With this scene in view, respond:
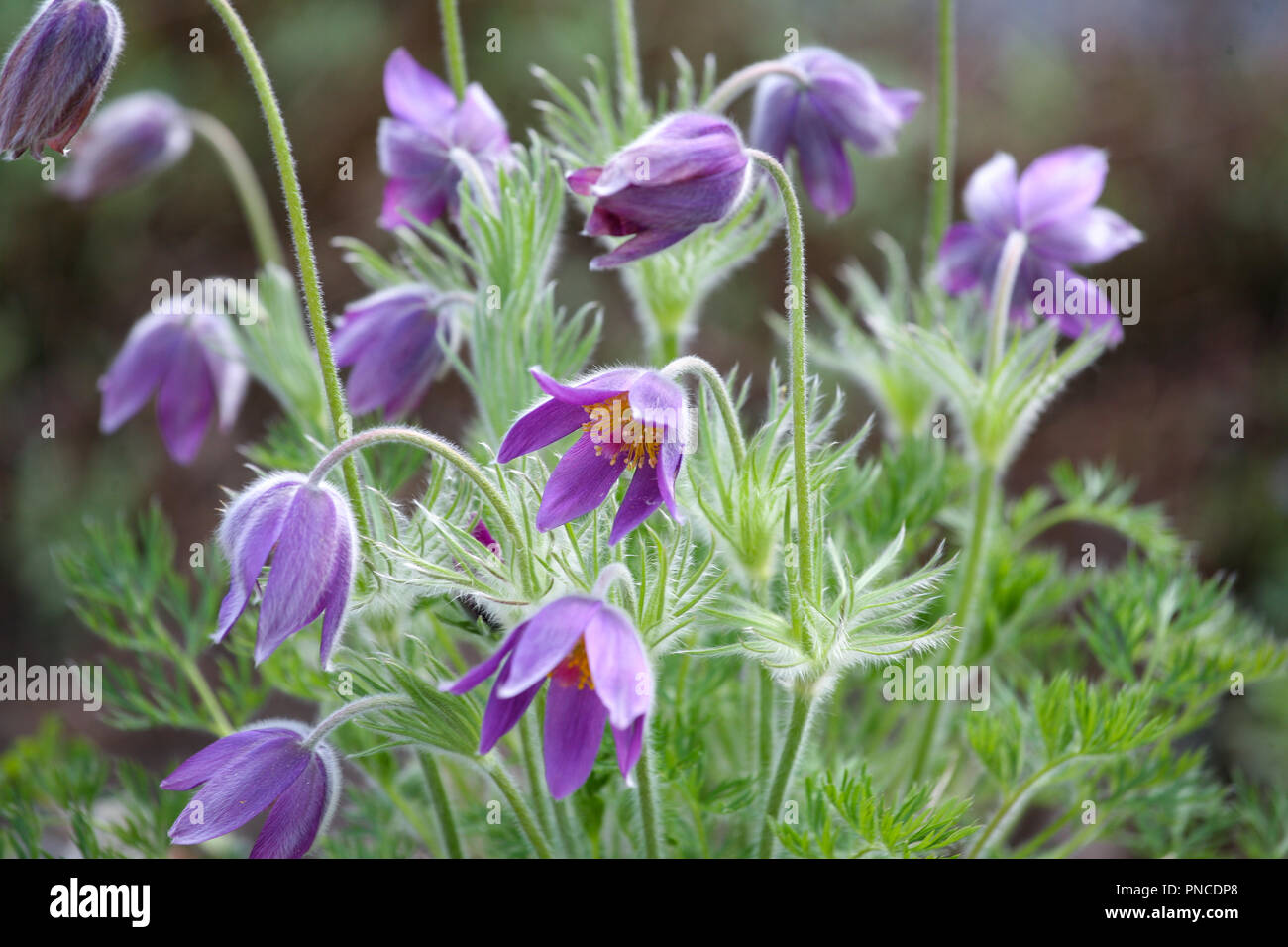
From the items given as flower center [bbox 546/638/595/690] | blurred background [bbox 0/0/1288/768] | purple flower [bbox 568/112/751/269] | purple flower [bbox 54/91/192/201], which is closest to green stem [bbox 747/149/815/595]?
purple flower [bbox 568/112/751/269]

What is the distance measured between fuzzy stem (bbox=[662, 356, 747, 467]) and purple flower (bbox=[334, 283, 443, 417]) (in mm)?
249

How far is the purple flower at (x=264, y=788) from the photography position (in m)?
0.65

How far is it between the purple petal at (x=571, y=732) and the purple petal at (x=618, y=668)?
0.14 feet

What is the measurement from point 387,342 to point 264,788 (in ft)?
1.02

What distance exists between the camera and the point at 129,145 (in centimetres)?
112

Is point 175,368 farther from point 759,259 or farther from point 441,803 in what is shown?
point 759,259

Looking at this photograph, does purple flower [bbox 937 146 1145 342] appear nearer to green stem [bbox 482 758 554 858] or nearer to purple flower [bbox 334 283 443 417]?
purple flower [bbox 334 283 443 417]

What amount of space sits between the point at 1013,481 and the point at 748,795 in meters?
1.57

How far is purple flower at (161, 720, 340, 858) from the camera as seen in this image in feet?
2.13

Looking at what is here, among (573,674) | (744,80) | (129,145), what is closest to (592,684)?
(573,674)

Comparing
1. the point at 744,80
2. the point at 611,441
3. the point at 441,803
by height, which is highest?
the point at 744,80

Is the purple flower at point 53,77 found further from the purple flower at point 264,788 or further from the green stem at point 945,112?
the green stem at point 945,112

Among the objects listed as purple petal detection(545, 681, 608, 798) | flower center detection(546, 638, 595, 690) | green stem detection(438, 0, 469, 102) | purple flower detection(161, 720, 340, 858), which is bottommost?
purple flower detection(161, 720, 340, 858)

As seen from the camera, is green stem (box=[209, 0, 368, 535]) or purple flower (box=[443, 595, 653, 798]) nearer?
purple flower (box=[443, 595, 653, 798])
